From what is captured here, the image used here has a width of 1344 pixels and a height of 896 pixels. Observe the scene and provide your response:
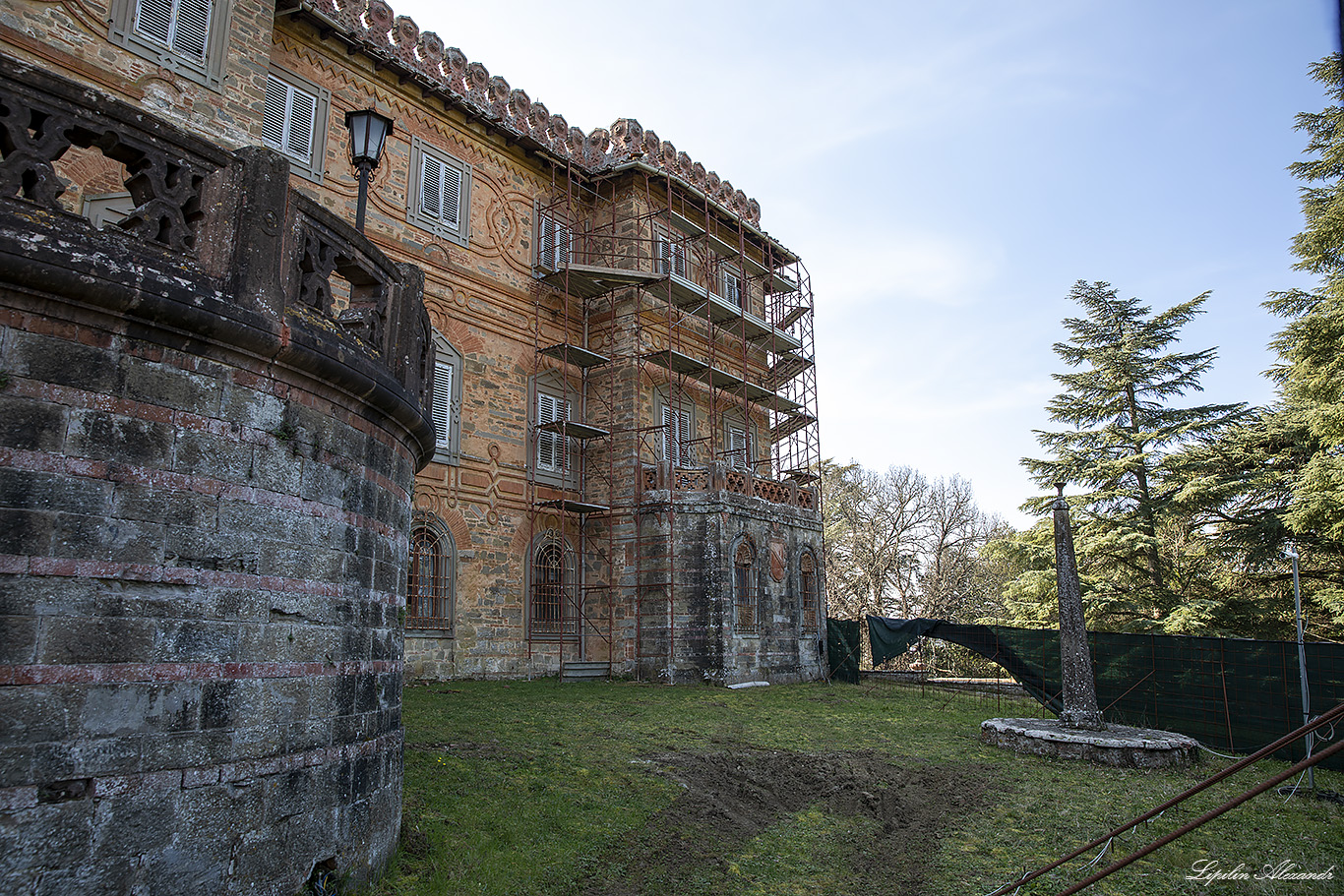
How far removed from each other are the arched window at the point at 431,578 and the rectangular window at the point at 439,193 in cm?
657

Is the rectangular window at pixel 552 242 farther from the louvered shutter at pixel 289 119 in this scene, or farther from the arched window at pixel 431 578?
the arched window at pixel 431 578

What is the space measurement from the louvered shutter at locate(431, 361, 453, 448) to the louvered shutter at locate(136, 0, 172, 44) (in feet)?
22.9

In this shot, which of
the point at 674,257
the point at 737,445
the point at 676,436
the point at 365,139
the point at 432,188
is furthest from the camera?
the point at 737,445

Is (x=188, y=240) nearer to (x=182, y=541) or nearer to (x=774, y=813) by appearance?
(x=182, y=541)

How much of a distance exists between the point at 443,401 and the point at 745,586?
8002 mm

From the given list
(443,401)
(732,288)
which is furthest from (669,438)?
(732,288)

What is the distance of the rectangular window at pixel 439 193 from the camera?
1755 cm

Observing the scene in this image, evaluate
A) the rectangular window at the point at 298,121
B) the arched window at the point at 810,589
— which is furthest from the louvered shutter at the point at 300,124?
the arched window at the point at 810,589

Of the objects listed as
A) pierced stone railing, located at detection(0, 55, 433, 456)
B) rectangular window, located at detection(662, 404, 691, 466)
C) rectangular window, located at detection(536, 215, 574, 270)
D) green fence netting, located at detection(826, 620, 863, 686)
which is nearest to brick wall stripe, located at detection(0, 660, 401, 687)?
pierced stone railing, located at detection(0, 55, 433, 456)

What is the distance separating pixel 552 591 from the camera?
18.9 metres

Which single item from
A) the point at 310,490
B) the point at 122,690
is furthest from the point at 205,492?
the point at 122,690

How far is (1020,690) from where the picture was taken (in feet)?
61.9

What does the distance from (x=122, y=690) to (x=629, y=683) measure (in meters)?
14.6

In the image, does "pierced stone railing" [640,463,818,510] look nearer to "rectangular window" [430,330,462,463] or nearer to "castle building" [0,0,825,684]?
"castle building" [0,0,825,684]
